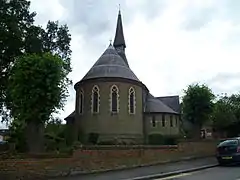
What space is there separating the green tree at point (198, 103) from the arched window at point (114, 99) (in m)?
14.2

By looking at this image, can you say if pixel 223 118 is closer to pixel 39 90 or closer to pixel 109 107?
pixel 109 107

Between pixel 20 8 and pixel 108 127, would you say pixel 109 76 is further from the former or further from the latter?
pixel 20 8

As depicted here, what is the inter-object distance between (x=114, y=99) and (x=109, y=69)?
3.90m

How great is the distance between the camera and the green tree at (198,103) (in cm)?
3000

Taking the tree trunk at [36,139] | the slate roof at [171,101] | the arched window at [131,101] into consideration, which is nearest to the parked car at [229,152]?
the tree trunk at [36,139]

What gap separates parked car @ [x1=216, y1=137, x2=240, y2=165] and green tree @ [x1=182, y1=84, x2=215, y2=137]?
7919mm

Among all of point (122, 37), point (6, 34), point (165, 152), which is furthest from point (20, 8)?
point (122, 37)

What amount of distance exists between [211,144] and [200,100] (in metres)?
3.64

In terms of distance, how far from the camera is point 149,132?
48.4 m

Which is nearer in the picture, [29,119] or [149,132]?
[29,119]

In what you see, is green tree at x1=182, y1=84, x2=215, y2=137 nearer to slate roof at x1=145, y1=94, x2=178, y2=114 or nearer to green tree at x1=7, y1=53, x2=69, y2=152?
green tree at x1=7, y1=53, x2=69, y2=152

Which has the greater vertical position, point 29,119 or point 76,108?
point 76,108

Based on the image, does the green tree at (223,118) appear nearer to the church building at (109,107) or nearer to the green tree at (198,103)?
the green tree at (198,103)

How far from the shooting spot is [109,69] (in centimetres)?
4503
